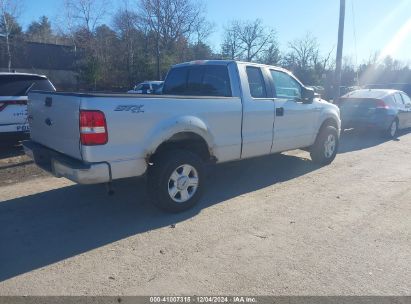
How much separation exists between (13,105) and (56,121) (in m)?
3.85

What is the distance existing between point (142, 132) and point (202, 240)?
141cm

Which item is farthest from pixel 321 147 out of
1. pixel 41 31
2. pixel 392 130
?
pixel 41 31

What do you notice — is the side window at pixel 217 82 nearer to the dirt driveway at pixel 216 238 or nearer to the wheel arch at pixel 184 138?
the wheel arch at pixel 184 138

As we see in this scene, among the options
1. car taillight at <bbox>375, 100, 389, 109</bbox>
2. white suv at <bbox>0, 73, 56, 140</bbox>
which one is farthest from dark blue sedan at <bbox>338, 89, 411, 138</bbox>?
white suv at <bbox>0, 73, 56, 140</bbox>

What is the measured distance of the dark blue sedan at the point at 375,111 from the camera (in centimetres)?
1104

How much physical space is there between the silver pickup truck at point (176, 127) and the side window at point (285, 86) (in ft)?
0.07

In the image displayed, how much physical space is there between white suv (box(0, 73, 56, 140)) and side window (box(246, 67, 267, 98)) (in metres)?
4.88

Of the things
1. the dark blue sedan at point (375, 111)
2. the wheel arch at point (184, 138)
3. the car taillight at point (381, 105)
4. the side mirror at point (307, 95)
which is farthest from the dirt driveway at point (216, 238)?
the car taillight at point (381, 105)

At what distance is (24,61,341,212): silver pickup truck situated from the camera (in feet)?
12.8

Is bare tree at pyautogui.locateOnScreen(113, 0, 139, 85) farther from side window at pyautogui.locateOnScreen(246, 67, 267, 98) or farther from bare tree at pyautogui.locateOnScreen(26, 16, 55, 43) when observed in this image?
side window at pyautogui.locateOnScreen(246, 67, 267, 98)

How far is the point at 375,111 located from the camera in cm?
1106

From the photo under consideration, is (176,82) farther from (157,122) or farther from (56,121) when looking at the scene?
(56,121)

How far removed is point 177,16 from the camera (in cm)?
4844

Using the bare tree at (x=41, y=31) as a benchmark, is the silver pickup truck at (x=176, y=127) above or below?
below
